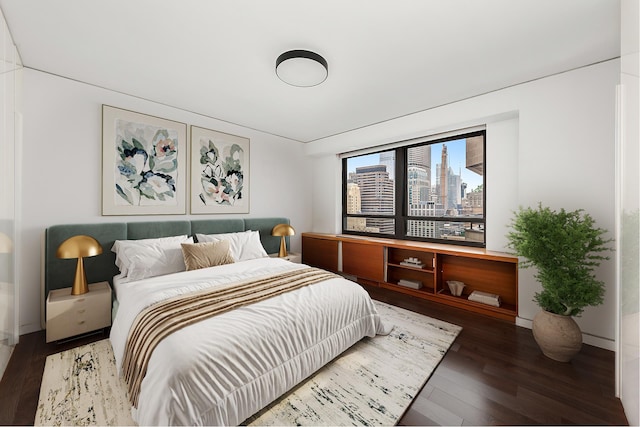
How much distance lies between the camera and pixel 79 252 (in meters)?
2.24

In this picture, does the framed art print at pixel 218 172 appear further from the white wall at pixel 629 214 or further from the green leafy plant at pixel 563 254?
the white wall at pixel 629 214

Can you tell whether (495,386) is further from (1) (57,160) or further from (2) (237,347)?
(1) (57,160)

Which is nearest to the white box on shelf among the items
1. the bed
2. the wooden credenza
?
the wooden credenza

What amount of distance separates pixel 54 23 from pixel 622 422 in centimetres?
457

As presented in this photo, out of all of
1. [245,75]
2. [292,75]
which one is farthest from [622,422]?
[245,75]

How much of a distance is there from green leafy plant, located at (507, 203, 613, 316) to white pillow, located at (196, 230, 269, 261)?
2.95 metres

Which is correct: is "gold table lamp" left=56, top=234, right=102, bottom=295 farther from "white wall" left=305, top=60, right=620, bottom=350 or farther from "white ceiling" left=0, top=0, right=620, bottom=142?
"white wall" left=305, top=60, right=620, bottom=350

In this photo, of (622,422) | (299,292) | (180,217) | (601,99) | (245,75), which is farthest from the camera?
(180,217)

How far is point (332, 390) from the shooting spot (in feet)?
5.63

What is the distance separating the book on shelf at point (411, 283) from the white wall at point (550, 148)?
1048 mm

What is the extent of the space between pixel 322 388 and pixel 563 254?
7.10ft

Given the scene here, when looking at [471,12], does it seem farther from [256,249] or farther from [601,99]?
[256,249]

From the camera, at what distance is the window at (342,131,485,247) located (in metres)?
3.38

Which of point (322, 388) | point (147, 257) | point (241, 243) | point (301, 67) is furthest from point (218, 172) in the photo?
point (322, 388)
